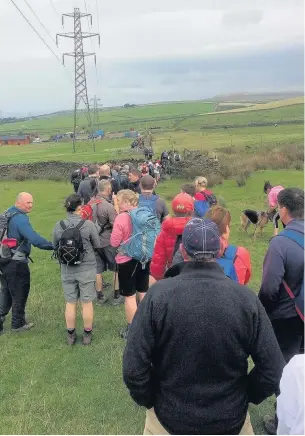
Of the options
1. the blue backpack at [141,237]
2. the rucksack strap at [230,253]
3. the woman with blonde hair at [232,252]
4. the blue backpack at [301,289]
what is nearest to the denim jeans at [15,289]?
the blue backpack at [141,237]

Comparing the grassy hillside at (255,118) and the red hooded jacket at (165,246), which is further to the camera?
the grassy hillside at (255,118)

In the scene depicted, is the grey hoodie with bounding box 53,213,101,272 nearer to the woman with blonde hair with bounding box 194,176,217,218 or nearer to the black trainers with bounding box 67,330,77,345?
the black trainers with bounding box 67,330,77,345

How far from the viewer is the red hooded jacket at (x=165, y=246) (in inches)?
184

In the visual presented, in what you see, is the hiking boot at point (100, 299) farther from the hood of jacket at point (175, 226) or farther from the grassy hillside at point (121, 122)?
the grassy hillside at point (121, 122)

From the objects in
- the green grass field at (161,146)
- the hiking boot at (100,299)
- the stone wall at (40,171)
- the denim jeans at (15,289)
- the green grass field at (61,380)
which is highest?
the green grass field at (161,146)

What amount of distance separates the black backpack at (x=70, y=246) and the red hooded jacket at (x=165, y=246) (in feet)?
4.38

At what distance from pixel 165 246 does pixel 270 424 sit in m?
1.90

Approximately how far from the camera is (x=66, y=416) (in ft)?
15.0

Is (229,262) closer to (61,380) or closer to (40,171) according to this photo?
(61,380)

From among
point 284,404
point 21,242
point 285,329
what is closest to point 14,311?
point 21,242

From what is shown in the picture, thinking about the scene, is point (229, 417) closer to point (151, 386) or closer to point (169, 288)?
point (151, 386)

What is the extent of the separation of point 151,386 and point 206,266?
80 cm

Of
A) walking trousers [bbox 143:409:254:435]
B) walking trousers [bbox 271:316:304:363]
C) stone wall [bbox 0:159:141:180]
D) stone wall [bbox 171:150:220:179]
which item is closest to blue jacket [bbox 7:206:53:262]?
walking trousers [bbox 271:316:304:363]

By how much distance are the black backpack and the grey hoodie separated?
7cm
